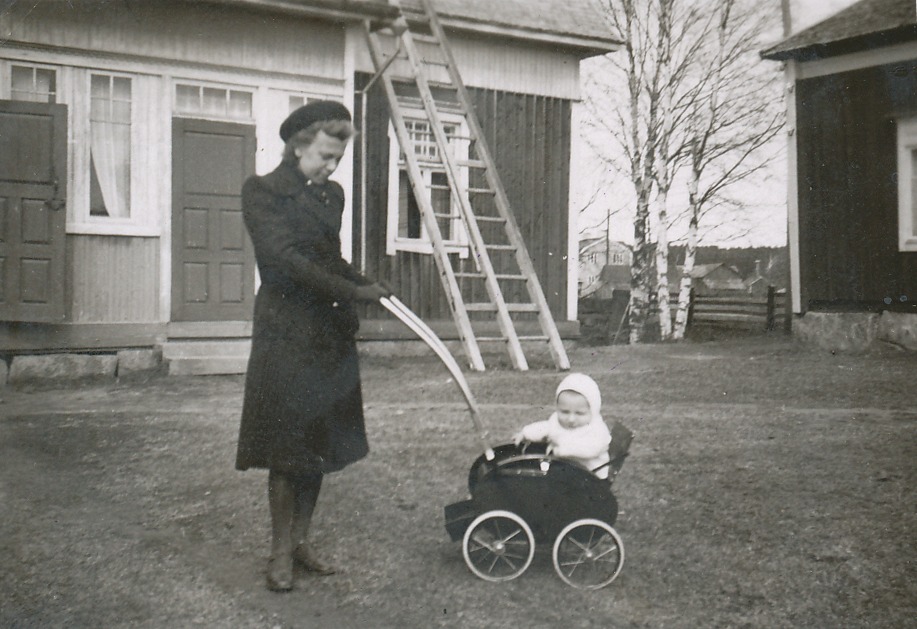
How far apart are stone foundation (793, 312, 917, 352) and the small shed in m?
0.08

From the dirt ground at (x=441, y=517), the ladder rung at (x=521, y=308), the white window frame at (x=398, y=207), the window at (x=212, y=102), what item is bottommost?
the dirt ground at (x=441, y=517)

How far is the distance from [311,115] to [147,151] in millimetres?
5984

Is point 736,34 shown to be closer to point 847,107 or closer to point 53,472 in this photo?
point 847,107

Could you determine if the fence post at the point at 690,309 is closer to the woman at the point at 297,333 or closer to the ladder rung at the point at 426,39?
the ladder rung at the point at 426,39

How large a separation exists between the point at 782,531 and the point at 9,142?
7085mm

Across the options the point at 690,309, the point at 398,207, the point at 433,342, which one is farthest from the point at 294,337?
the point at 690,309

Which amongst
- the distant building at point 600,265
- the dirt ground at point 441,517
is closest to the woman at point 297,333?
the dirt ground at point 441,517

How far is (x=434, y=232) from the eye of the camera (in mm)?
8703

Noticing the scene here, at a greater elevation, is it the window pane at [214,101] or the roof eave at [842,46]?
the roof eave at [842,46]

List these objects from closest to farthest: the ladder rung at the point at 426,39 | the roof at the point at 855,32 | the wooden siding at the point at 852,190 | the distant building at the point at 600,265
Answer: the roof at the point at 855,32 → the ladder rung at the point at 426,39 → the wooden siding at the point at 852,190 → the distant building at the point at 600,265

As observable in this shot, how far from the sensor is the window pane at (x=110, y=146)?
845 centimetres

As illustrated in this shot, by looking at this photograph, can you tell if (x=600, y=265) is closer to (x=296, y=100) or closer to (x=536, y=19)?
(x=536, y=19)

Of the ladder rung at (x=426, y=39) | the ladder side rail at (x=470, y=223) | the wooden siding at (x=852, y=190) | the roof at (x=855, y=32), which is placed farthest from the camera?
the wooden siding at (x=852, y=190)

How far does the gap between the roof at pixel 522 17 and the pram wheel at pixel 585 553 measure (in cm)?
709
